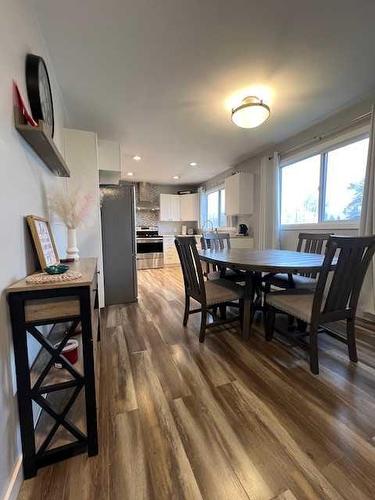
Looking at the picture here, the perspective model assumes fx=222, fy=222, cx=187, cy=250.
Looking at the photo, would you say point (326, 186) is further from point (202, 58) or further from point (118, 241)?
point (118, 241)

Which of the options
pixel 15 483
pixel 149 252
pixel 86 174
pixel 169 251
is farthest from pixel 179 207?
pixel 15 483

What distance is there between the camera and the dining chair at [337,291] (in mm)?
1434

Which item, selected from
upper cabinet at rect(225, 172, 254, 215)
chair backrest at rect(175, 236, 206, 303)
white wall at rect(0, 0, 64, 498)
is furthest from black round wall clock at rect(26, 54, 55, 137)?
upper cabinet at rect(225, 172, 254, 215)

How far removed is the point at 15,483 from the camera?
0.84 meters

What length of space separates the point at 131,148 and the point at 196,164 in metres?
1.52

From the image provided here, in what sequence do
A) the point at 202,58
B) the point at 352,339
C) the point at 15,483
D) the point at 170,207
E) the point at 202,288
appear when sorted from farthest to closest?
the point at 170,207
the point at 202,288
the point at 202,58
the point at 352,339
the point at 15,483

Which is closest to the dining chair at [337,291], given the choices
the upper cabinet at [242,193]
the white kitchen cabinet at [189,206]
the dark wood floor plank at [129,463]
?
the dark wood floor plank at [129,463]

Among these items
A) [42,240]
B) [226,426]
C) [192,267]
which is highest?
[42,240]

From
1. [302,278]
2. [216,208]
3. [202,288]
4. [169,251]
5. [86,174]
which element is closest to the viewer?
[202,288]

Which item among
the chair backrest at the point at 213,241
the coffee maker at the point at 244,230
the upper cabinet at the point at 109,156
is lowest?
the chair backrest at the point at 213,241

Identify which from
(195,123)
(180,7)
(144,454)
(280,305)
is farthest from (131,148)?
(144,454)

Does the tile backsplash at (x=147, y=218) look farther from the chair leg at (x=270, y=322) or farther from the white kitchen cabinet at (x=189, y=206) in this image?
the chair leg at (x=270, y=322)

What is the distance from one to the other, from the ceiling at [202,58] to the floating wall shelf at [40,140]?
927 millimetres

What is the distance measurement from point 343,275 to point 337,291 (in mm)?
123
